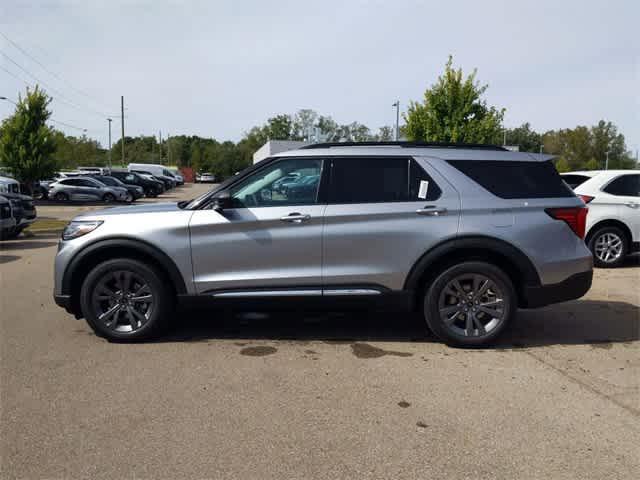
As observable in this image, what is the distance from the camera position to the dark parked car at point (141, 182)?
36000 millimetres

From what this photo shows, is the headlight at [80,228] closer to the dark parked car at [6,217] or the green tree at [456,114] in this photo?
the dark parked car at [6,217]

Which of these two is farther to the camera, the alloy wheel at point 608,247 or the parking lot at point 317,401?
the alloy wheel at point 608,247

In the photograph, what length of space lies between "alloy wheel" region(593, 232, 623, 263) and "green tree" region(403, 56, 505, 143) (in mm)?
9231

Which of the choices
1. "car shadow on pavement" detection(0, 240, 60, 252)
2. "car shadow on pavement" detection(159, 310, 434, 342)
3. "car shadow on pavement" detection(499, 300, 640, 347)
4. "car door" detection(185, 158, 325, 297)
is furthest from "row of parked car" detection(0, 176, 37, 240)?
"car shadow on pavement" detection(499, 300, 640, 347)

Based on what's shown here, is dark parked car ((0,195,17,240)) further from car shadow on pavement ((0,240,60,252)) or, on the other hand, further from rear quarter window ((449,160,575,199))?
rear quarter window ((449,160,575,199))

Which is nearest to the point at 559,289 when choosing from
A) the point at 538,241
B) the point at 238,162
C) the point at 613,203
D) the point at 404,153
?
the point at 538,241

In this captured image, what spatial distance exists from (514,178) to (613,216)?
5007 mm

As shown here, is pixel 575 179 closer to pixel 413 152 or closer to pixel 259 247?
pixel 413 152

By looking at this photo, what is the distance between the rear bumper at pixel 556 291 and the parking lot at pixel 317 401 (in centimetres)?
47

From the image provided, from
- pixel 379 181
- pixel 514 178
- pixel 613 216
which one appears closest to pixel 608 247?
pixel 613 216

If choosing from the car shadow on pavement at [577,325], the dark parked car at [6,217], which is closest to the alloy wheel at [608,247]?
the car shadow on pavement at [577,325]

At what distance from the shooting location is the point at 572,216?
197 inches

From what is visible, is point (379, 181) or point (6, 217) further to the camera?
point (6, 217)

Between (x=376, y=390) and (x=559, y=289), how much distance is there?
2.15 metres
